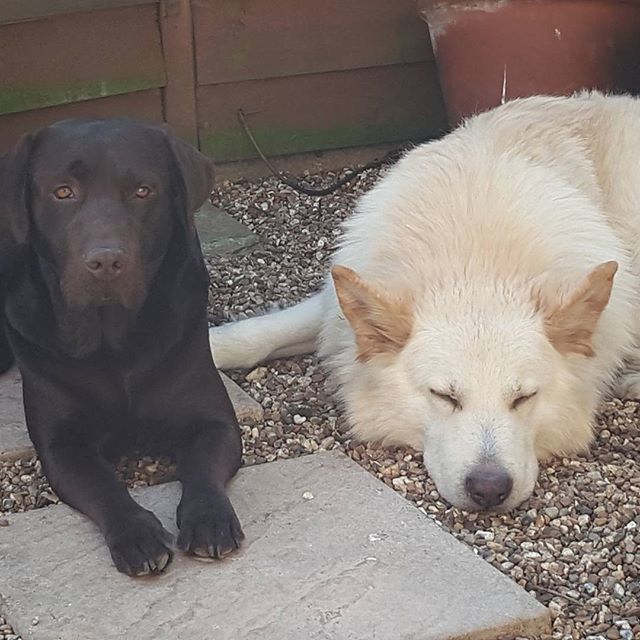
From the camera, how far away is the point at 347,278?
125 inches

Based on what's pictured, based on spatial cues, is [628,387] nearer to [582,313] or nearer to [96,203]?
[582,313]

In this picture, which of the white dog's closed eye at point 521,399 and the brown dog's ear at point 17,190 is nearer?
the brown dog's ear at point 17,190

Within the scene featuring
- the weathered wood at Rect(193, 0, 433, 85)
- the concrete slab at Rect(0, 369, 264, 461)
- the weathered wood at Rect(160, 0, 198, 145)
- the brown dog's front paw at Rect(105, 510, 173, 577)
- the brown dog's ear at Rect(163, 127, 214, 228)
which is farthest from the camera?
the weathered wood at Rect(193, 0, 433, 85)

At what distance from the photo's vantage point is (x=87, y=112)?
5.11 meters

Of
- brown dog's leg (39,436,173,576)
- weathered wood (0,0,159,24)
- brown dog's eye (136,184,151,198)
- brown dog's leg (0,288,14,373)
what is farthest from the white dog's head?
weathered wood (0,0,159,24)

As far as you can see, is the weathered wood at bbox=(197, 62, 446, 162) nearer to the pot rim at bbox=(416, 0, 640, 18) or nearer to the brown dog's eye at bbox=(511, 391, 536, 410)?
the pot rim at bbox=(416, 0, 640, 18)

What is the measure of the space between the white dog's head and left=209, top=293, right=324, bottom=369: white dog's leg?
583 millimetres

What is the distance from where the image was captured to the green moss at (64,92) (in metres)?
4.89

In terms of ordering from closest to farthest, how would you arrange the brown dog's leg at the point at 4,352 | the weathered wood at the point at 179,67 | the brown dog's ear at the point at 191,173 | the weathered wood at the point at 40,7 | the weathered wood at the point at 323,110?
the brown dog's ear at the point at 191,173 → the brown dog's leg at the point at 4,352 → the weathered wood at the point at 40,7 → the weathered wood at the point at 179,67 → the weathered wood at the point at 323,110

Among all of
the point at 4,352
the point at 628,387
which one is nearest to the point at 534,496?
the point at 628,387

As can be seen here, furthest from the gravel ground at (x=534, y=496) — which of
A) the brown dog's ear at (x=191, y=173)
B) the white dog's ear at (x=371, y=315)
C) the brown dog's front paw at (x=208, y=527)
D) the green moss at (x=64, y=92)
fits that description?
the green moss at (x=64, y=92)

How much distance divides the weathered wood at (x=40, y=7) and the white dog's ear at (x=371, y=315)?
2.08 meters

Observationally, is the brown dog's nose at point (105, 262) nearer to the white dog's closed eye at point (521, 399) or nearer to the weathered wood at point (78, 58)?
the white dog's closed eye at point (521, 399)

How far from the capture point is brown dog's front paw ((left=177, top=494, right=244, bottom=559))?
2746 mm
